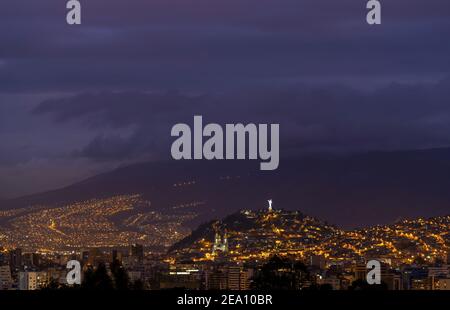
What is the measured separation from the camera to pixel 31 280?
10650 centimetres

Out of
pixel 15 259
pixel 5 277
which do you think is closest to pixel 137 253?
pixel 15 259

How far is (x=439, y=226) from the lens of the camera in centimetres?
15738

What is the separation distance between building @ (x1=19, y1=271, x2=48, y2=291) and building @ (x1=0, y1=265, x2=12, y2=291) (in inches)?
39.7

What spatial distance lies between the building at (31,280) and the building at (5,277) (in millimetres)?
1007

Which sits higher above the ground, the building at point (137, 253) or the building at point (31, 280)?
the building at point (137, 253)

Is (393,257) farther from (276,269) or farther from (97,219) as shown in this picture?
(276,269)

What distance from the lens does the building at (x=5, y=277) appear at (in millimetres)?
107988

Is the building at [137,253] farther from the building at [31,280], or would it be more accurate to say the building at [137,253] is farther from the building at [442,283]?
the building at [442,283]

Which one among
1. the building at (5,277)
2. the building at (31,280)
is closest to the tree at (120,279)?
the building at (31,280)

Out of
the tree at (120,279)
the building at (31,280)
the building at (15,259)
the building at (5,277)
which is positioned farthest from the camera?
the building at (15,259)

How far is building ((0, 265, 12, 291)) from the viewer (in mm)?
107988

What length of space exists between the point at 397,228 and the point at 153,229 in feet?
90.0

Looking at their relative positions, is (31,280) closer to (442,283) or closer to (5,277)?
(5,277)
